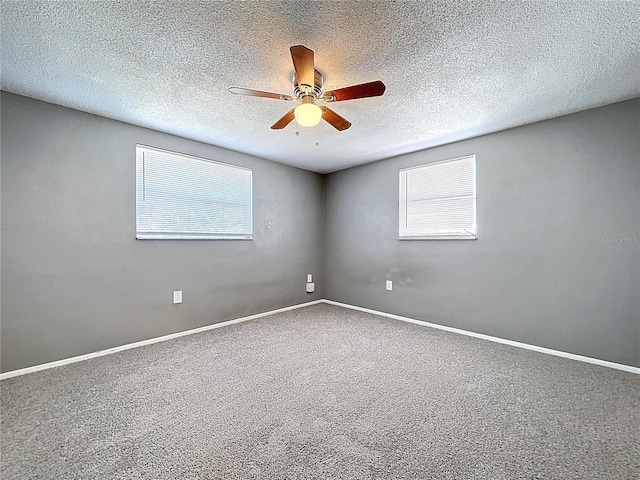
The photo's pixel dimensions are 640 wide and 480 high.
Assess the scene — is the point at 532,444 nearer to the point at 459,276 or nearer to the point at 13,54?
the point at 459,276

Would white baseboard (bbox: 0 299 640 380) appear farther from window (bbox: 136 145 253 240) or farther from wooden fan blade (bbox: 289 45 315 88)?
wooden fan blade (bbox: 289 45 315 88)

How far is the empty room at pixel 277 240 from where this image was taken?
4.69 feet

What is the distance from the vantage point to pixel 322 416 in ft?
5.50

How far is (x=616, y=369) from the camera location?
2.30m

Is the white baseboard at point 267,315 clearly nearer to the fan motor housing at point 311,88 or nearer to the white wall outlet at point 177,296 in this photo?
the white wall outlet at point 177,296

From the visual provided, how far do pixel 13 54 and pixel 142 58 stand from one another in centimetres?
77

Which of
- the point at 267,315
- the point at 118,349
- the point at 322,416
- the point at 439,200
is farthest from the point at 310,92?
the point at 267,315

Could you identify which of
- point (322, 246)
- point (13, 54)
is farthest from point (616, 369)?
point (13, 54)

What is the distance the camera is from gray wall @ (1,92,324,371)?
7.25 ft

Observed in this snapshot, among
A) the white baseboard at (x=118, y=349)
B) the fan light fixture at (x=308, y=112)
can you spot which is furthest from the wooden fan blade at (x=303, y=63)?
the white baseboard at (x=118, y=349)

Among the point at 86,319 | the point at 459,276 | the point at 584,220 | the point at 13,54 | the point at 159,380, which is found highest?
the point at 13,54

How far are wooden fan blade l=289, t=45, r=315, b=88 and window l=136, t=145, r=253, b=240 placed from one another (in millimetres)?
2051

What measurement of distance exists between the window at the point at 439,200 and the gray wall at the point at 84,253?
229 cm

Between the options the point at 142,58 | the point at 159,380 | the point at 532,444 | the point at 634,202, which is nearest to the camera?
the point at 532,444
